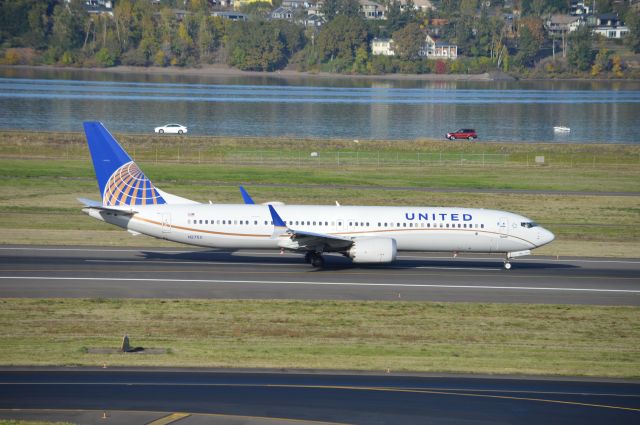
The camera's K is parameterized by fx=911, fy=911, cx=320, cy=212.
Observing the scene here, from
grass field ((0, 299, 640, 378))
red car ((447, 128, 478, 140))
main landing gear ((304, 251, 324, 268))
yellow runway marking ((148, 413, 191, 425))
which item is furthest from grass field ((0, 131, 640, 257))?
Answer: yellow runway marking ((148, 413, 191, 425))

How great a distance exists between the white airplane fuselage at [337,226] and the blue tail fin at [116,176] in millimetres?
866

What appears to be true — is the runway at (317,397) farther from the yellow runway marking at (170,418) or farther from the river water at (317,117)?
the river water at (317,117)

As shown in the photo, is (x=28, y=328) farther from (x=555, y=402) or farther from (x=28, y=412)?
(x=555, y=402)

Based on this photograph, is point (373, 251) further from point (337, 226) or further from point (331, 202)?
point (331, 202)

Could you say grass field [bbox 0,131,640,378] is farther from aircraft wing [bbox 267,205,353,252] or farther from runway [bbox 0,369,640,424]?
aircraft wing [bbox 267,205,353,252]

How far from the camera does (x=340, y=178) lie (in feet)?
272

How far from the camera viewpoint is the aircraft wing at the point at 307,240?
1874 inches

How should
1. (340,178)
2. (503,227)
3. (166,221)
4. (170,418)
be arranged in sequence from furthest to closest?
(340,178) → (503,227) → (166,221) → (170,418)

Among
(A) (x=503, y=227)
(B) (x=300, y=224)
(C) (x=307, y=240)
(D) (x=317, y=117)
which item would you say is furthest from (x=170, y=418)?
(D) (x=317, y=117)

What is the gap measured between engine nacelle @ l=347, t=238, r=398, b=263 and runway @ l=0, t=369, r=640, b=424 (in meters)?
16.5

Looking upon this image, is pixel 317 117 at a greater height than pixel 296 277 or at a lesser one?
greater

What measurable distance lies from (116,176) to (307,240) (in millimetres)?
11249

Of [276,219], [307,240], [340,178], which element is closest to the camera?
[276,219]

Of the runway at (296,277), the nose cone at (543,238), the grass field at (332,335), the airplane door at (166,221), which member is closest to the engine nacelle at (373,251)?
the runway at (296,277)
